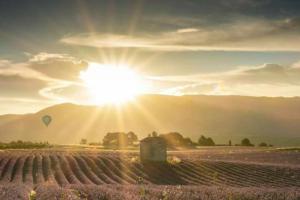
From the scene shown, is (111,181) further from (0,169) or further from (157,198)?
(157,198)

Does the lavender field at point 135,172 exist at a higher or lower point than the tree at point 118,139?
lower

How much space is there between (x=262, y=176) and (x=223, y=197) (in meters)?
25.8

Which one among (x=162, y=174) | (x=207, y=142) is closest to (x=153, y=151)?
(x=162, y=174)

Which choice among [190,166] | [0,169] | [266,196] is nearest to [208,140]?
[190,166]

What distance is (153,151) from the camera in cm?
4631

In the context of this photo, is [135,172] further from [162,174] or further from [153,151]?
[153,151]

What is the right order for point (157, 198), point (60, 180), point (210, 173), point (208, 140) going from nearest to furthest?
point (157, 198)
point (60, 180)
point (210, 173)
point (208, 140)

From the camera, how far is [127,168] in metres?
41.9

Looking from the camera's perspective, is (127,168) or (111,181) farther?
(127,168)

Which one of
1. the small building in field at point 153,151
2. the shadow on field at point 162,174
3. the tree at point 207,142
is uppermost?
the tree at point 207,142

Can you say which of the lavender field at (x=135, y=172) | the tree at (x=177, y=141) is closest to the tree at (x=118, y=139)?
the tree at (x=177, y=141)

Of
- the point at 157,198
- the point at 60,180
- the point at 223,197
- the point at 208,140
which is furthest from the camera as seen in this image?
the point at 208,140

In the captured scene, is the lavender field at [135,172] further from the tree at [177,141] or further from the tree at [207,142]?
the tree at [207,142]

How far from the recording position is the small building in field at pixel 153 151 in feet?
151
